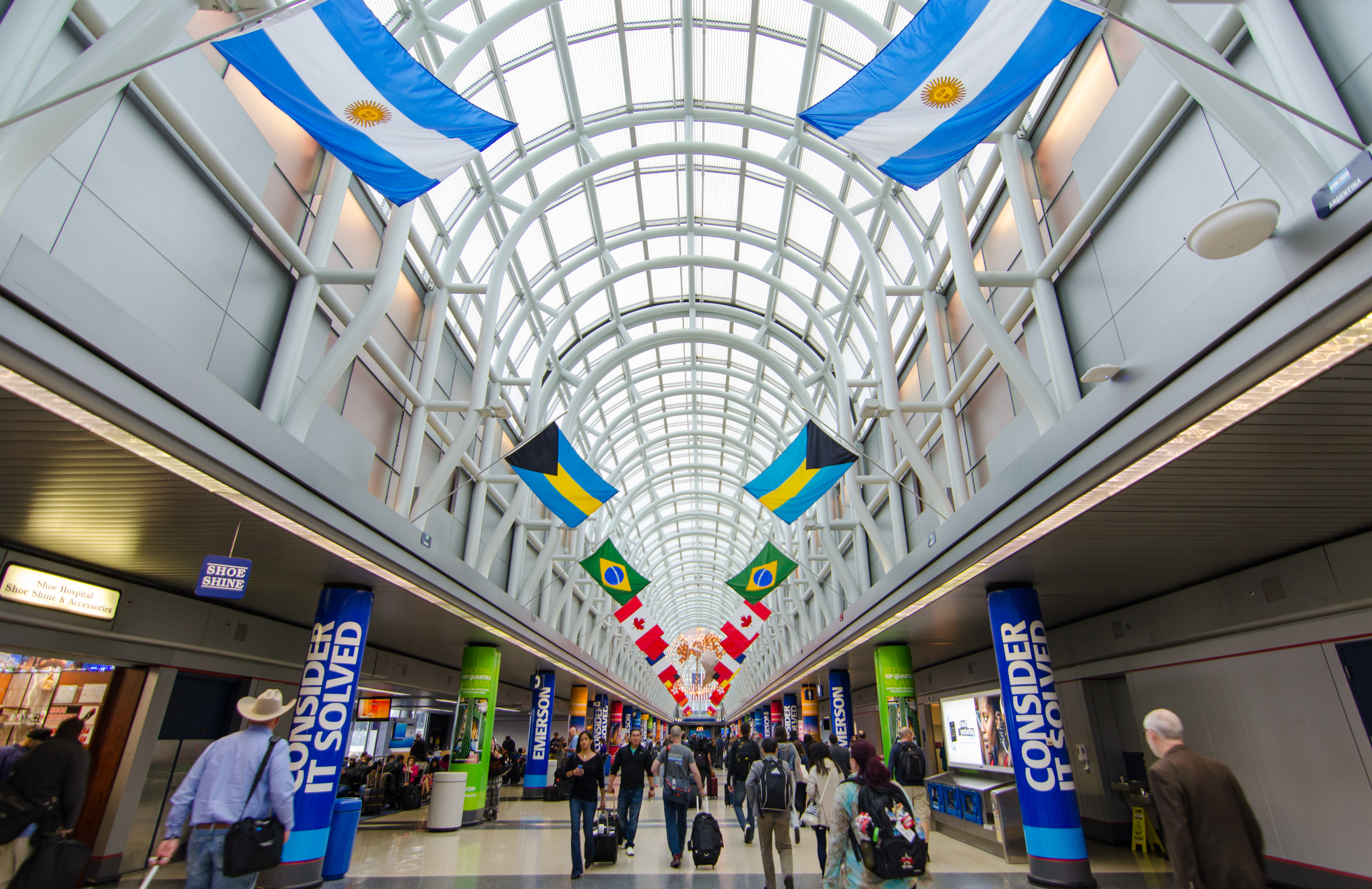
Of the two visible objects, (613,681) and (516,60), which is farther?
(613,681)

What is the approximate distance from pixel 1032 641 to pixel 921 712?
13.8 metres

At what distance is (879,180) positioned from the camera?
14.9m

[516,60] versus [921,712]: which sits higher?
[516,60]

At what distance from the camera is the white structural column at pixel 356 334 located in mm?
8422

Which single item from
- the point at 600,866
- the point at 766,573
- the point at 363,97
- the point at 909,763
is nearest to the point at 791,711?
the point at 766,573

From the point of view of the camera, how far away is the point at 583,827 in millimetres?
9195

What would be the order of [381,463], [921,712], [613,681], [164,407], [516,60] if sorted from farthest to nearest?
[613,681]
[921,712]
[516,60]
[381,463]
[164,407]

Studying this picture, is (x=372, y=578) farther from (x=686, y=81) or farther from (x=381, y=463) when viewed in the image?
(x=686, y=81)

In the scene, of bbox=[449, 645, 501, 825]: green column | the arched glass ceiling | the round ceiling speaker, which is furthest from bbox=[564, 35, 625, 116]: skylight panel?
the round ceiling speaker

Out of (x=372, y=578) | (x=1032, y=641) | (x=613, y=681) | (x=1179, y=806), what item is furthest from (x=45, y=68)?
(x=613, y=681)

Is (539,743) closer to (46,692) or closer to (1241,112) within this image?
(46,692)

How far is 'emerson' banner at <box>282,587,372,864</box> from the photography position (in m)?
8.67

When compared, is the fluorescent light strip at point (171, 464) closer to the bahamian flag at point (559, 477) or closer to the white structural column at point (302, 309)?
the white structural column at point (302, 309)

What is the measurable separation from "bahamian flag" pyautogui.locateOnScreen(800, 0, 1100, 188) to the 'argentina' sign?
7054 mm
